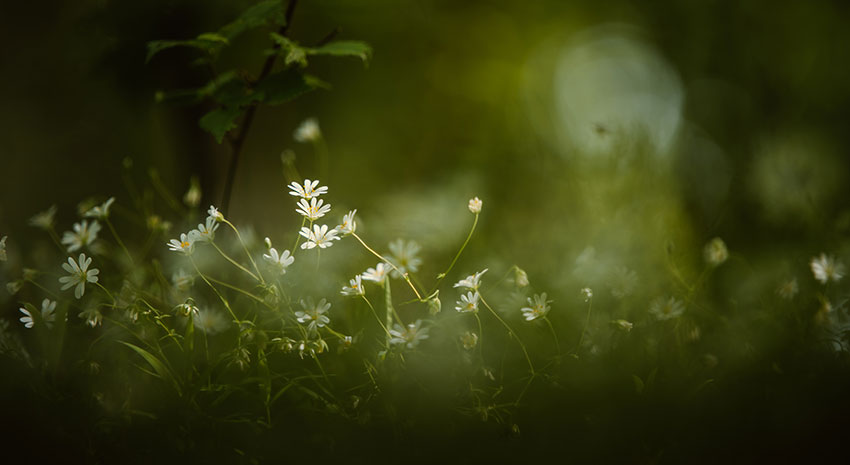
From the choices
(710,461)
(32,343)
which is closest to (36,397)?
(32,343)

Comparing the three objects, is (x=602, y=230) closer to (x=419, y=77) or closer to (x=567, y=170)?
(x=567, y=170)

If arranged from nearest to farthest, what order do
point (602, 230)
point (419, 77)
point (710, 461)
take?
point (710, 461) → point (602, 230) → point (419, 77)

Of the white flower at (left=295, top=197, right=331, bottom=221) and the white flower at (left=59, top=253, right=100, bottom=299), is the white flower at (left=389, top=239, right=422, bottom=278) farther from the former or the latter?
the white flower at (left=59, top=253, right=100, bottom=299)

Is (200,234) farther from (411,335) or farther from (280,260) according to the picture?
(411,335)

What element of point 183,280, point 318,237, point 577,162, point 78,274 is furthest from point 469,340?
point 577,162

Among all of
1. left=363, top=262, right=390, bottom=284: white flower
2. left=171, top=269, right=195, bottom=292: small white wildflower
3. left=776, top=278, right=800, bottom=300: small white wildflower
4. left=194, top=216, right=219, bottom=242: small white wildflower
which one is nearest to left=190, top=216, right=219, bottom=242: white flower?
left=194, top=216, right=219, bottom=242: small white wildflower
